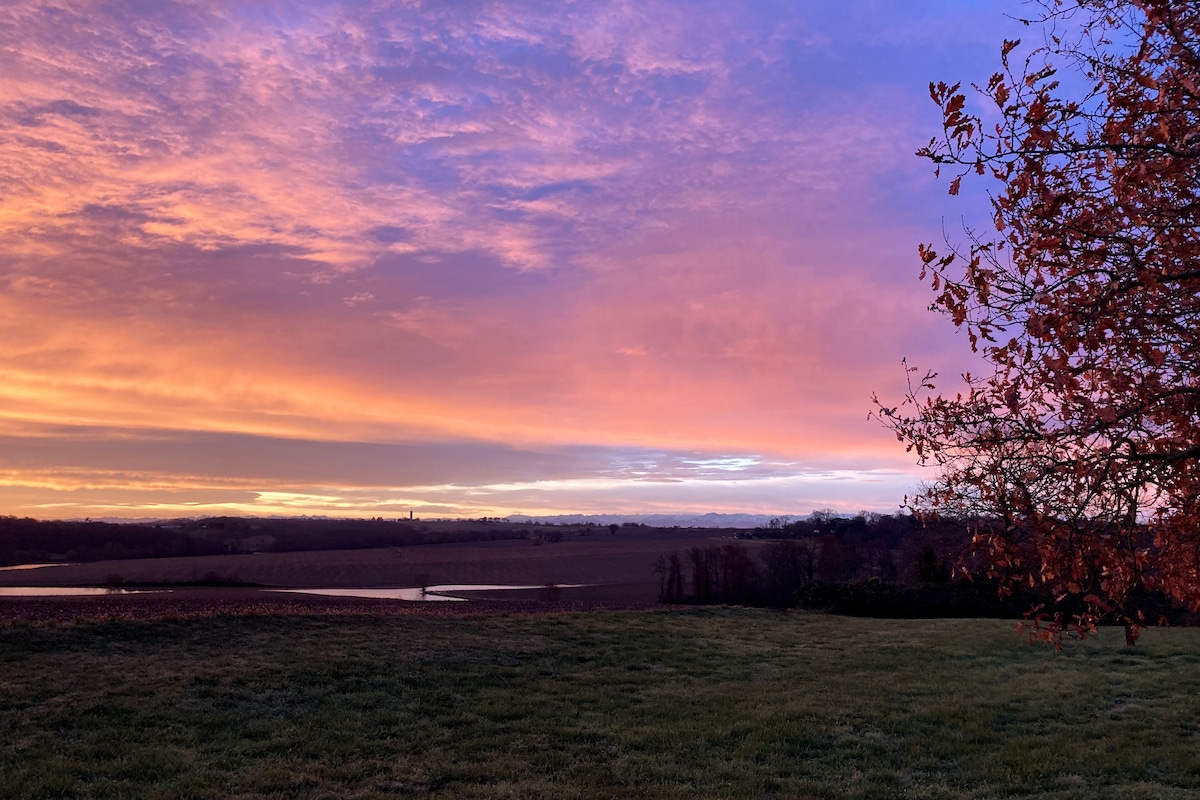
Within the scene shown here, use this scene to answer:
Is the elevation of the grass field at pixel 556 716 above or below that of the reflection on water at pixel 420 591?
above

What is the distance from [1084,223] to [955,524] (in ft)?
10.7

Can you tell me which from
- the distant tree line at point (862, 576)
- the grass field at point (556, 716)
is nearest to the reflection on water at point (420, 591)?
the distant tree line at point (862, 576)

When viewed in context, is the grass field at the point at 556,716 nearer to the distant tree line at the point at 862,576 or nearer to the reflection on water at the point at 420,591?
the distant tree line at the point at 862,576

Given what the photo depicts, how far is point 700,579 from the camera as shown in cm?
4706

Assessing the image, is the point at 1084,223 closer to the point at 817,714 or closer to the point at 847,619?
the point at 817,714

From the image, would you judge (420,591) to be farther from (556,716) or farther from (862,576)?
(556,716)

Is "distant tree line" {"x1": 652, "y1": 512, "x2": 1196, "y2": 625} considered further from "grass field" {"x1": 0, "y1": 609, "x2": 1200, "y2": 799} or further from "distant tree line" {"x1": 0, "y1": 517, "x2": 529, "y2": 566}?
"distant tree line" {"x1": 0, "y1": 517, "x2": 529, "y2": 566}

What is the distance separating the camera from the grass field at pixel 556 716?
893 centimetres

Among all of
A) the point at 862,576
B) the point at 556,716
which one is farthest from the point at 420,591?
the point at 556,716

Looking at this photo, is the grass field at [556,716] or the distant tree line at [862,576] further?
the distant tree line at [862,576]

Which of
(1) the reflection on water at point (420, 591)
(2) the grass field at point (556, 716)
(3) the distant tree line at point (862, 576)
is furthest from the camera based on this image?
(1) the reflection on water at point (420, 591)

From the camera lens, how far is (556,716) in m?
12.4

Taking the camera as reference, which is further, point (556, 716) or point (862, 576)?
point (862, 576)

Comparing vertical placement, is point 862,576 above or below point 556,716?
below
